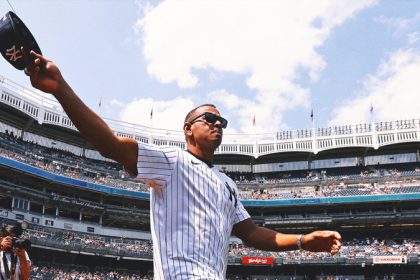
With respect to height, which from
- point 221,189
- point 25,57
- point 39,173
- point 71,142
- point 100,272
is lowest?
point 100,272

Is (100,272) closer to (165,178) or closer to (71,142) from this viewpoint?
(71,142)

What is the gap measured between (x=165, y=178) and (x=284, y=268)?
152 ft

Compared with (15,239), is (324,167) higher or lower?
higher

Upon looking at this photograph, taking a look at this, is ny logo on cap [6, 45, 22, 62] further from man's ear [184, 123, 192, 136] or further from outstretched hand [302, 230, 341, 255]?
outstretched hand [302, 230, 341, 255]

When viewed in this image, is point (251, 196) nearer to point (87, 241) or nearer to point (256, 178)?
point (256, 178)

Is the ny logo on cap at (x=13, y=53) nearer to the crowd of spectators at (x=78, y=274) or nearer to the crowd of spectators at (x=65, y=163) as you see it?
the crowd of spectators at (x=78, y=274)

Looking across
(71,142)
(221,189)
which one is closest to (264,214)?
(71,142)

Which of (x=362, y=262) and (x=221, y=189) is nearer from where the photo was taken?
(x=221, y=189)

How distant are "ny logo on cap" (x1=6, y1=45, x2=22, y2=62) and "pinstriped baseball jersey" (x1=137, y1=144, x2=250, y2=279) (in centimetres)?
93

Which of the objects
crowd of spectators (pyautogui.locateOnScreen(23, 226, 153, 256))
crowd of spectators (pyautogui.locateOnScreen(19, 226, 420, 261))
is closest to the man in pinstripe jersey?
crowd of spectators (pyautogui.locateOnScreen(23, 226, 153, 256))

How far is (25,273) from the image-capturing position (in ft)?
24.7

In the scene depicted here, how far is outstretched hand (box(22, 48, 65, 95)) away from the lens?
2.51m

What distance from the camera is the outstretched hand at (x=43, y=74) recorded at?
2514 mm

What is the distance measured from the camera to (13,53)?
2.57 m
